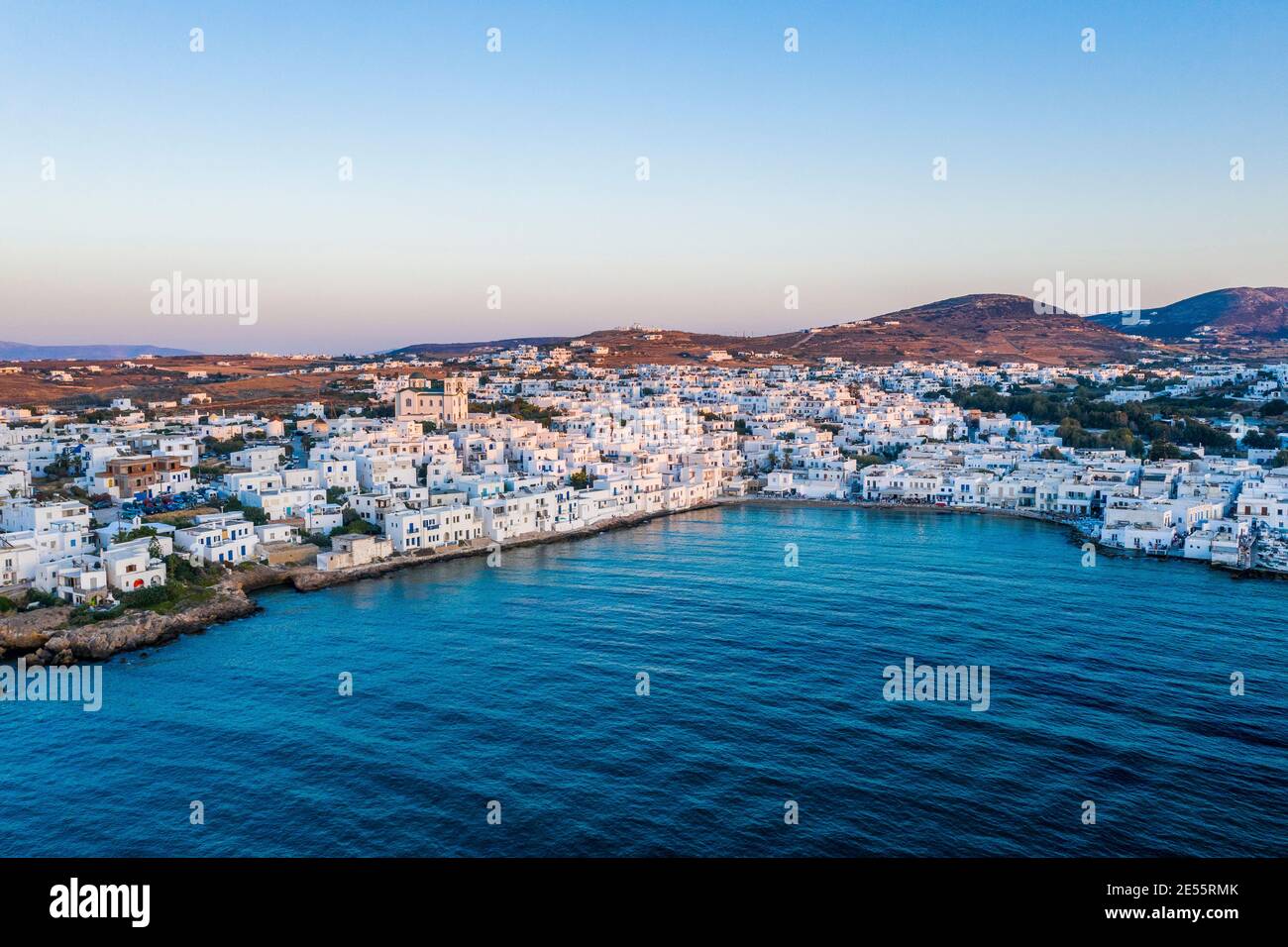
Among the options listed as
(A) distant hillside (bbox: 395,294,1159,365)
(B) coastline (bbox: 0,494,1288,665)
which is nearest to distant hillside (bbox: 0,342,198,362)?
(A) distant hillside (bbox: 395,294,1159,365)

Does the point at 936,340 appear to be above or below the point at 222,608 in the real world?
above

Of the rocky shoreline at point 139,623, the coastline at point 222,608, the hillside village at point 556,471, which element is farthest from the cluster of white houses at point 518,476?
the rocky shoreline at point 139,623

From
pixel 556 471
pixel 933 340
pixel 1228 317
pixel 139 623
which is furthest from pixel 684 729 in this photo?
pixel 1228 317

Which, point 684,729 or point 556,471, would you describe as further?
point 556,471

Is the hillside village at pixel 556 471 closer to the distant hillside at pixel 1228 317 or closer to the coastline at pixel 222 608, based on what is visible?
the coastline at pixel 222 608

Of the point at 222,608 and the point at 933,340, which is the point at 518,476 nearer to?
the point at 222,608

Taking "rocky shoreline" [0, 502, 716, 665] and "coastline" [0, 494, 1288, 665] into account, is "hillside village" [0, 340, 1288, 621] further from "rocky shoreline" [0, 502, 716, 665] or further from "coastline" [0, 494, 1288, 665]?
"rocky shoreline" [0, 502, 716, 665]

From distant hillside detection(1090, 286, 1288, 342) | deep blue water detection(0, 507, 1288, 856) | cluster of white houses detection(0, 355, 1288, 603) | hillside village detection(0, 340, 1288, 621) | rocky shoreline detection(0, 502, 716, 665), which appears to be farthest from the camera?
distant hillside detection(1090, 286, 1288, 342)
